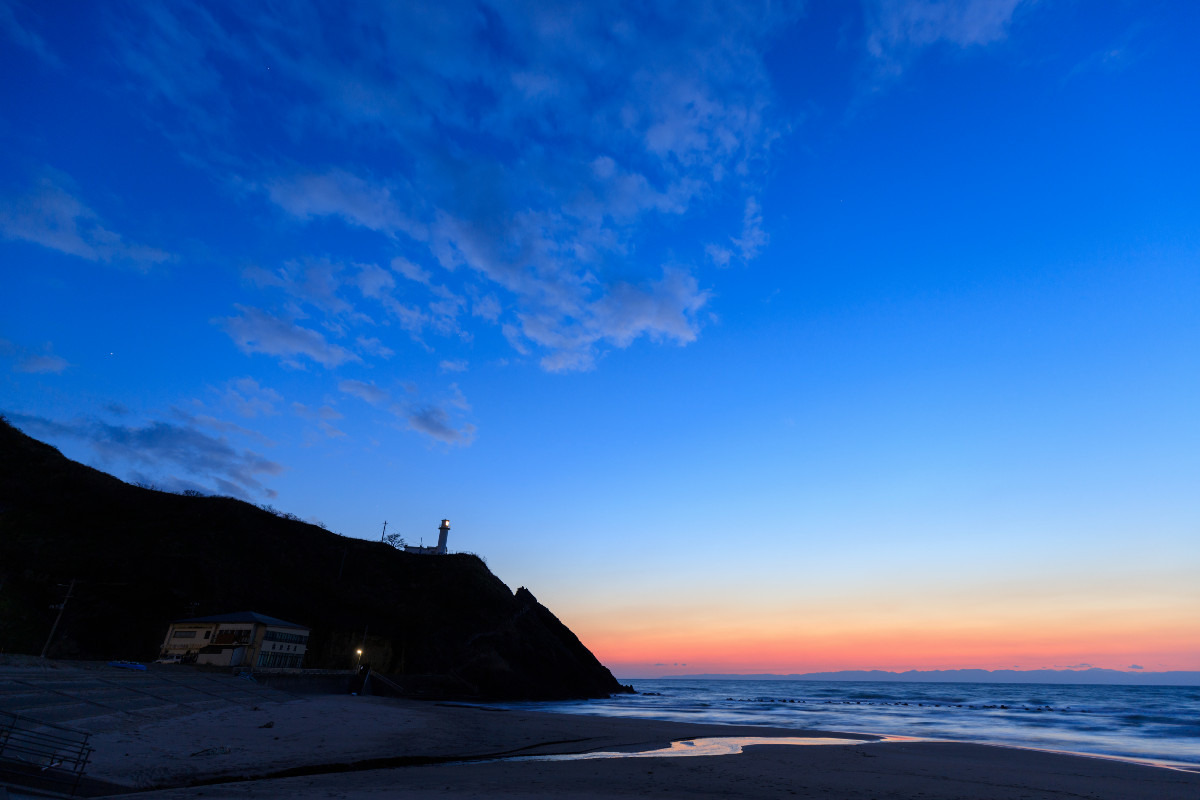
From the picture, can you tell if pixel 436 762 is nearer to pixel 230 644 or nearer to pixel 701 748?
pixel 701 748

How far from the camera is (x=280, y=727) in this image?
20.7m

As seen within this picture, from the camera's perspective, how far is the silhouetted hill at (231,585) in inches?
1788

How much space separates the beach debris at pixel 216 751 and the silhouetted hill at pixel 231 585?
39574 millimetres

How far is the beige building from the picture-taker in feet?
129

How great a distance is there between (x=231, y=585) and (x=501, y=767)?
49.1m

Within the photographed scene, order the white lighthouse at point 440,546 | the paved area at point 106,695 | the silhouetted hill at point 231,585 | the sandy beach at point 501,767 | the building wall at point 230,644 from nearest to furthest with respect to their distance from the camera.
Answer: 1. the sandy beach at point 501,767
2. the paved area at point 106,695
3. the building wall at point 230,644
4. the silhouetted hill at point 231,585
5. the white lighthouse at point 440,546

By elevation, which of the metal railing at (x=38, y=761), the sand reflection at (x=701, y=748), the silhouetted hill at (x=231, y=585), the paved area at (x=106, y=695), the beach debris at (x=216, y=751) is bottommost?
the sand reflection at (x=701, y=748)

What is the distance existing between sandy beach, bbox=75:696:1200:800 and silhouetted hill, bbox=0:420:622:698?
32.5 metres

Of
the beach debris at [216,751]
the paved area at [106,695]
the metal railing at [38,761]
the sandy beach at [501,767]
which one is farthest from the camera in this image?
the paved area at [106,695]

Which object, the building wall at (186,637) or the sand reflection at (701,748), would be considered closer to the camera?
the sand reflection at (701,748)

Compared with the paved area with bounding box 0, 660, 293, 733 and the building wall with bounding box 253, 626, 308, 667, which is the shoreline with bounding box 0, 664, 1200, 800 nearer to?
the paved area with bounding box 0, 660, 293, 733

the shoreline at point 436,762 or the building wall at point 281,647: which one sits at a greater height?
the building wall at point 281,647

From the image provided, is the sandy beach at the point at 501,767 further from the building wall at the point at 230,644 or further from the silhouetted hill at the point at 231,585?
the silhouetted hill at the point at 231,585

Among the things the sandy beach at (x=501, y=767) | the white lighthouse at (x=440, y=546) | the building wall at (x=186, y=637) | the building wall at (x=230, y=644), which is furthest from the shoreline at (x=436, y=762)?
the white lighthouse at (x=440, y=546)
